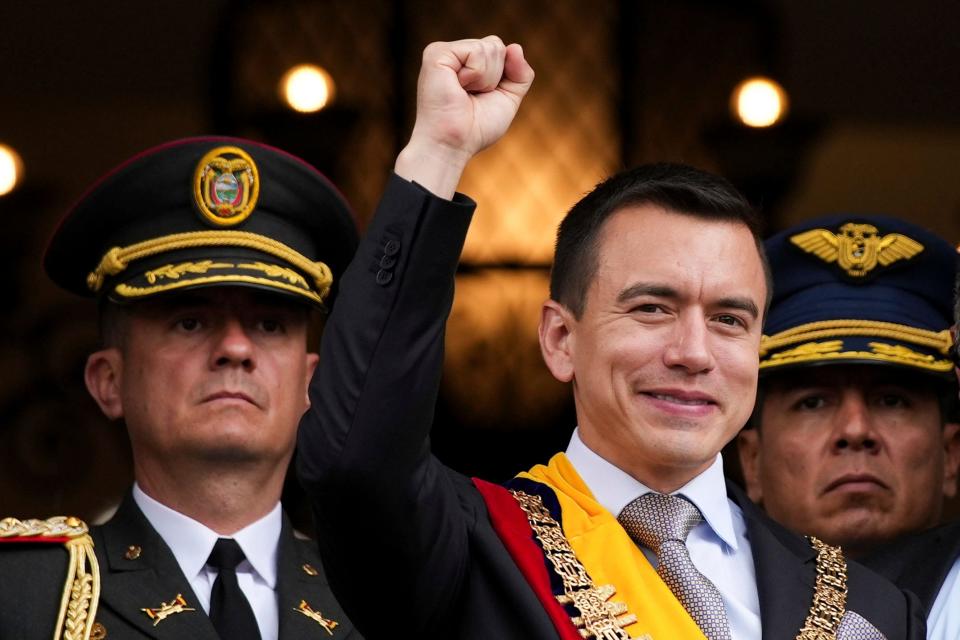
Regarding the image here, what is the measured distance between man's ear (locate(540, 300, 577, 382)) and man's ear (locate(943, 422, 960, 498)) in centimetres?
100

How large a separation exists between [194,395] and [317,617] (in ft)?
1.17

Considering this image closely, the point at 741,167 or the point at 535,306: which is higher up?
the point at 741,167

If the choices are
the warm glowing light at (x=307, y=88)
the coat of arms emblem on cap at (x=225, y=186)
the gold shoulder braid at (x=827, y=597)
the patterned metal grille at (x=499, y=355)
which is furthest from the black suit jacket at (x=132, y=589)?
the warm glowing light at (x=307, y=88)

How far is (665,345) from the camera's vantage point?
2.50m

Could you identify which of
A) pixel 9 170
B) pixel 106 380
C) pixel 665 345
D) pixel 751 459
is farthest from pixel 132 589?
pixel 9 170

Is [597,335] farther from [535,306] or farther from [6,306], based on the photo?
[6,306]

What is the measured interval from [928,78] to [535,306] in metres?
1.03

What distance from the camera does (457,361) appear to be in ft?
15.1

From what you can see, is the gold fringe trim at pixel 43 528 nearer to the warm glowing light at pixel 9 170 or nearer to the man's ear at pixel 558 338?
the man's ear at pixel 558 338

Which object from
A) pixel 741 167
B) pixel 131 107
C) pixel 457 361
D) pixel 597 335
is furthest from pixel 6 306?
pixel 597 335

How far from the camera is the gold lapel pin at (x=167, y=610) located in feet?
9.46

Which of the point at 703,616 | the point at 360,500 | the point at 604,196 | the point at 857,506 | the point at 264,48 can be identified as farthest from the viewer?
the point at 264,48

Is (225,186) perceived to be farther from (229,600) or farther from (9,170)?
(9,170)

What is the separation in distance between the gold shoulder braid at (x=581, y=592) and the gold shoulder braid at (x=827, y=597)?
24cm
